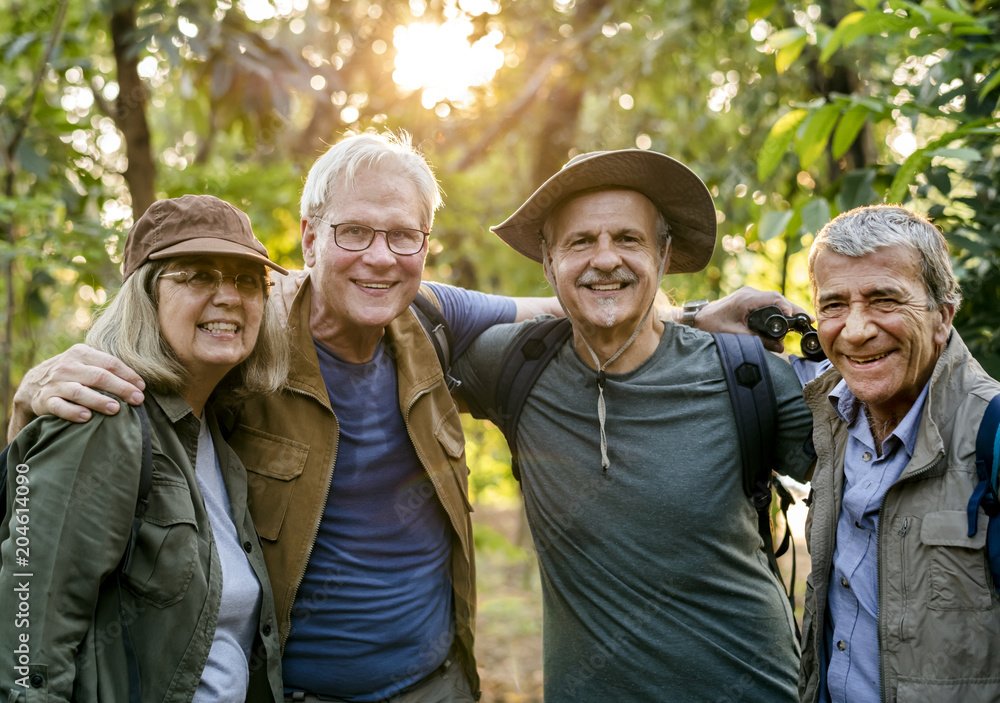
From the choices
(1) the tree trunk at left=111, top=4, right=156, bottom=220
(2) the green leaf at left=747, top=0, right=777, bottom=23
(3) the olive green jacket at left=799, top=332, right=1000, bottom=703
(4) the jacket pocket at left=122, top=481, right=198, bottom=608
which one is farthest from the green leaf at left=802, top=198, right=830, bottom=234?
(1) the tree trunk at left=111, top=4, right=156, bottom=220

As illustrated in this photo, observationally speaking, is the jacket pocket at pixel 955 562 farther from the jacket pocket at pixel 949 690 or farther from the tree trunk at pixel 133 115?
the tree trunk at pixel 133 115

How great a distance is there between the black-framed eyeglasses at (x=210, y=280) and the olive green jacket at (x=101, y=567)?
0.32 metres

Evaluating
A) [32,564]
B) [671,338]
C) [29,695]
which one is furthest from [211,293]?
[671,338]

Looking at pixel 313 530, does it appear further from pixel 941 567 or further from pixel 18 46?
pixel 18 46

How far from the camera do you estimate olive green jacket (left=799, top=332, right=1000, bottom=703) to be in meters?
1.71

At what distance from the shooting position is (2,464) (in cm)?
182

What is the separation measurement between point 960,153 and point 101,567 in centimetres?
267

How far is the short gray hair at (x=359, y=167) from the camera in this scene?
252 cm

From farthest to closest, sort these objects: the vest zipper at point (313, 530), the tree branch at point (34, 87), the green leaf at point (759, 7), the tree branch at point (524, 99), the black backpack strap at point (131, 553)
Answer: the tree branch at point (524, 99) < the tree branch at point (34, 87) < the green leaf at point (759, 7) < the vest zipper at point (313, 530) < the black backpack strap at point (131, 553)

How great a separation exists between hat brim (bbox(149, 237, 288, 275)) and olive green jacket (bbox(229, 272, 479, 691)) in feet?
1.51

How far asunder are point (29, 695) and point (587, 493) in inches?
61.7

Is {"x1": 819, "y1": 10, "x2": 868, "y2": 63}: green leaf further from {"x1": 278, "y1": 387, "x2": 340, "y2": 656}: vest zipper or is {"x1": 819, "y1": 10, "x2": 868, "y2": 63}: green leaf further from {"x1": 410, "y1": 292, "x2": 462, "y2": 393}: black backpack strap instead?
{"x1": 278, "y1": 387, "x2": 340, "y2": 656}: vest zipper

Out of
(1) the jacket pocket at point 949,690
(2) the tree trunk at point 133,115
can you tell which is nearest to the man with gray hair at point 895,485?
(1) the jacket pocket at point 949,690

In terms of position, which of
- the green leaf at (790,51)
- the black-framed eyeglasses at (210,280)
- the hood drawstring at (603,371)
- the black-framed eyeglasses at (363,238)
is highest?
the green leaf at (790,51)
